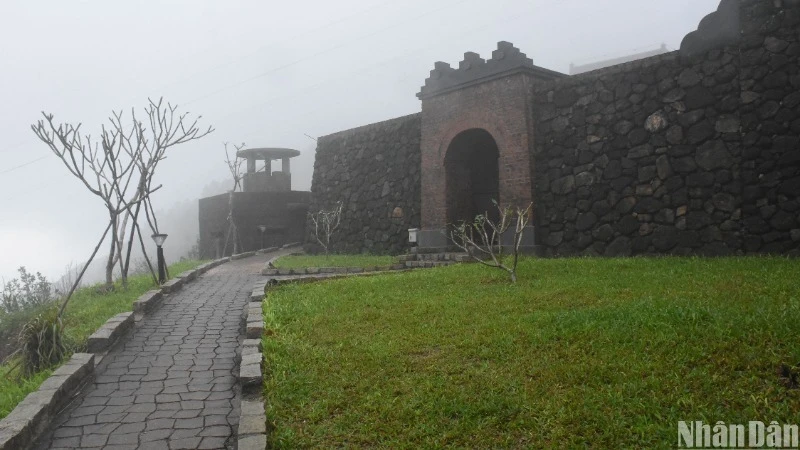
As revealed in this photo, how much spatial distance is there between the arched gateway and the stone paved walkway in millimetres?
7162

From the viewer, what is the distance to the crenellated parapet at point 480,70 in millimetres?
13445

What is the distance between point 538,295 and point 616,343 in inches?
89.9

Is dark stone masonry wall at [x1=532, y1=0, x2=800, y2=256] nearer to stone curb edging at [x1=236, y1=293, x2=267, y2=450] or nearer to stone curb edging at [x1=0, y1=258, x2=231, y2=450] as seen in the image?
stone curb edging at [x1=236, y1=293, x2=267, y2=450]

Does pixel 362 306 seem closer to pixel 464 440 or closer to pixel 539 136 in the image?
pixel 464 440

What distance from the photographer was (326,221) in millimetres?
19578

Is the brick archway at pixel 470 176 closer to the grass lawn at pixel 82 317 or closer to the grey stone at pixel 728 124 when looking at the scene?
the grey stone at pixel 728 124

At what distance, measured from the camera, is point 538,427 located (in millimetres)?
4000

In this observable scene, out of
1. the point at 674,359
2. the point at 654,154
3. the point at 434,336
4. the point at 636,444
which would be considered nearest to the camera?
the point at 636,444

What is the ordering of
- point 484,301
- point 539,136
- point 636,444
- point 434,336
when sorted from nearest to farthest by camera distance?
1. point 636,444
2. point 434,336
3. point 484,301
4. point 539,136

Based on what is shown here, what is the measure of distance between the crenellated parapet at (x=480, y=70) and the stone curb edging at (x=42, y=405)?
34.5 feet

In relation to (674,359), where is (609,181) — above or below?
above

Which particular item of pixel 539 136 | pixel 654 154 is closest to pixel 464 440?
pixel 654 154

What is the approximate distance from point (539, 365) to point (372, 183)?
1403 centimetres

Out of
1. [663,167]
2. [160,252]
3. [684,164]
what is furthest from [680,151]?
[160,252]
